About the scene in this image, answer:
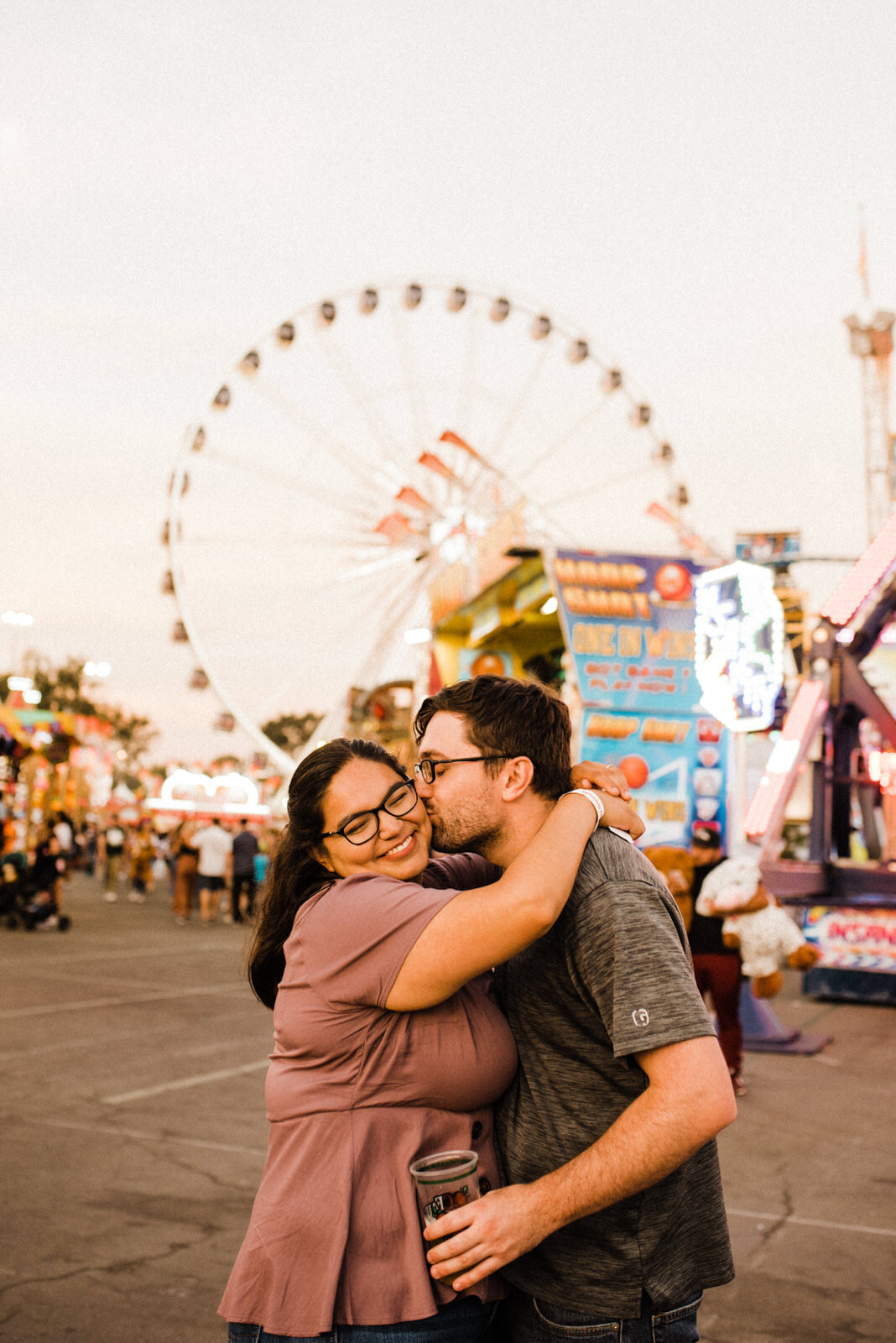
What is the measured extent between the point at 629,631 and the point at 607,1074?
11329mm

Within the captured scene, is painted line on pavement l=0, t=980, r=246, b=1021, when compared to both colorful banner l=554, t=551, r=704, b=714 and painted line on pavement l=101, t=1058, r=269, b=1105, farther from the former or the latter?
colorful banner l=554, t=551, r=704, b=714

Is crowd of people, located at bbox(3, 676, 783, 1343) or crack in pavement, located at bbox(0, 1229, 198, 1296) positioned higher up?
crowd of people, located at bbox(3, 676, 783, 1343)

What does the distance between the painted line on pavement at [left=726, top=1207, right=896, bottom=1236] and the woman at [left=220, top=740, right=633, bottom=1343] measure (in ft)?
10.5

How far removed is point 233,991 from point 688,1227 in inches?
358

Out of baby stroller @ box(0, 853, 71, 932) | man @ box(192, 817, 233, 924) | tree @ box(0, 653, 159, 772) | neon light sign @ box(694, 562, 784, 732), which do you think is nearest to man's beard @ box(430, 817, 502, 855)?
neon light sign @ box(694, 562, 784, 732)

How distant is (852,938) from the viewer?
11016 mm

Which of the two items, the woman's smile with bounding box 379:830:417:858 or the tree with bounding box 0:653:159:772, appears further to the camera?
the tree with bounding box 0:653:159:772

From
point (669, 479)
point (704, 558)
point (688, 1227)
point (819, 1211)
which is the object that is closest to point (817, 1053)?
point (819, 1211)

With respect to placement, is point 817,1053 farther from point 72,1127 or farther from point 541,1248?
point 541,1248

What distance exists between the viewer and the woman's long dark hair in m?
1.98

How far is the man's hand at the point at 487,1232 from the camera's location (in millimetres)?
1642

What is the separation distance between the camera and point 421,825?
199 cm

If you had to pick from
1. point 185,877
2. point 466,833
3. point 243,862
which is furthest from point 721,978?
point 185,877

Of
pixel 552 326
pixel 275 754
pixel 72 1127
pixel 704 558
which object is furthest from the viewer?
pixel 552 326
